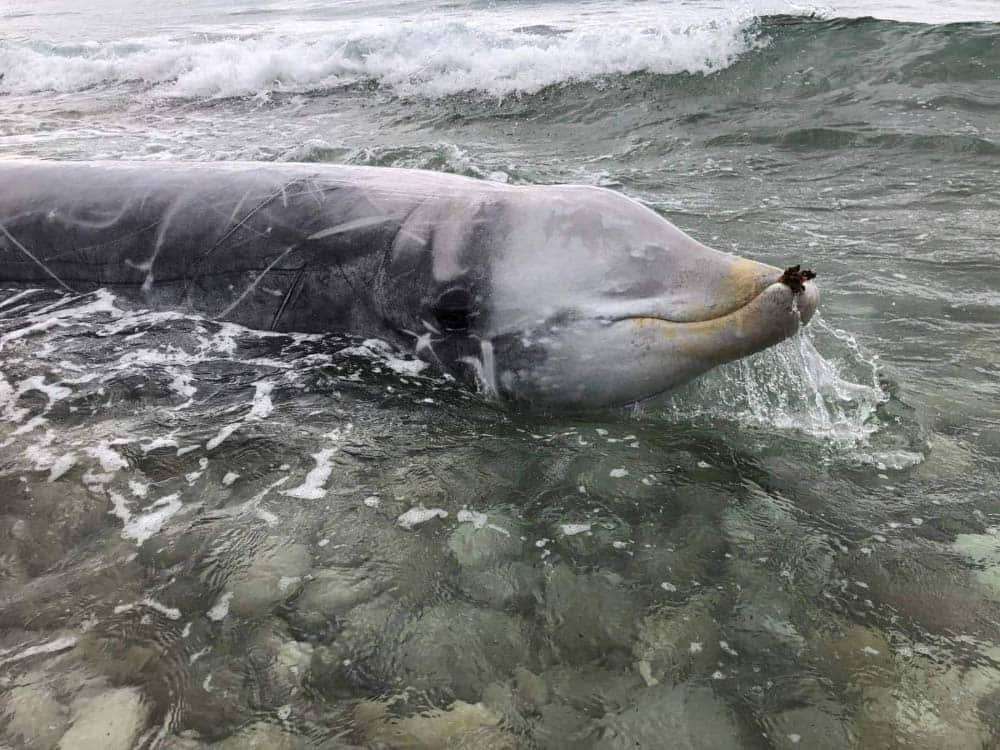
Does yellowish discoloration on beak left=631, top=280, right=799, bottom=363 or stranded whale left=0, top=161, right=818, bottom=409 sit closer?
yellowish discoloration on beak left=631, top=280, right=799, bottom=363

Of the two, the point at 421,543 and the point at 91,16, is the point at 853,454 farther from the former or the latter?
the point at 91,16

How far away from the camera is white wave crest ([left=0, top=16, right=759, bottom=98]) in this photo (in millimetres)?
13375

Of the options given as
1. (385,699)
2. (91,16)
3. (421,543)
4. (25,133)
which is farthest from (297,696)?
(91,16)

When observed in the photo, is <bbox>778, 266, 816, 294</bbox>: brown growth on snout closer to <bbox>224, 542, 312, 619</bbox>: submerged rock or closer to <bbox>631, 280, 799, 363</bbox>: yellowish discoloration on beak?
<bbox>631, 280, 799, 363</bbox>: yellowish discoloration on beak

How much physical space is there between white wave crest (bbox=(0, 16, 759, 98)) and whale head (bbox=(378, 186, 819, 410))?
974cm

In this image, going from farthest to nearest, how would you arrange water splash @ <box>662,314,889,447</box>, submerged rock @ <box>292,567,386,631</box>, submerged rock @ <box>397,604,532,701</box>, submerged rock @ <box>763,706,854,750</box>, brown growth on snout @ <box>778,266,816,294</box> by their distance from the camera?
water splash @ <box>662,314,889,447</box>, brown growth on snout @ <box>778,266,816,294</box>, submerged rock @ <box>292,567,386,631</box>, submerged rock @ <box>397,604,532,701</box>, submerged rock @ <box>763,706,854,750</box>

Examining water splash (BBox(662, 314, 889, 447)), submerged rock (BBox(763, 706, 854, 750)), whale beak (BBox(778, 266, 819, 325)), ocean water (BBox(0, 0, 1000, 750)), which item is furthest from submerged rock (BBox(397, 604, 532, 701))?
whale beak (BBox(778, 266, 819, 325))

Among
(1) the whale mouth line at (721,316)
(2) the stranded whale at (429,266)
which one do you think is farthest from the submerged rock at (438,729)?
(1) the whale mouth line at (721,316)

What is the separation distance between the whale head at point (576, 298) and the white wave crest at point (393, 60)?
9.74 m

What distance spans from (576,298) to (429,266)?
93cm

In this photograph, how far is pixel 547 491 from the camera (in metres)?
3.59

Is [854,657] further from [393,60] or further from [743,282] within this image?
[393,60]

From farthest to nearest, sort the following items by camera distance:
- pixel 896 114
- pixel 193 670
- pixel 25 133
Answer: pixel 25 133
pixel 896 114
pixel 193 670

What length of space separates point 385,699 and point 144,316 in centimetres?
363
